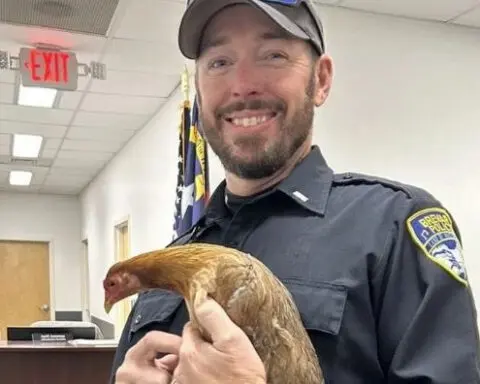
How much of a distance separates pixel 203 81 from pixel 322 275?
41cm

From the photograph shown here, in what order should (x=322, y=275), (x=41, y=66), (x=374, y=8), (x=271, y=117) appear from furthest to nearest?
(x=41, y=66) < (x=374, y=8) < (x=271, y=117) < (x=322, y=275)

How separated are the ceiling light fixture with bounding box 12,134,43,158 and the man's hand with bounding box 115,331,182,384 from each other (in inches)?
226

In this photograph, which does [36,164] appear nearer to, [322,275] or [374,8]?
[374,8]

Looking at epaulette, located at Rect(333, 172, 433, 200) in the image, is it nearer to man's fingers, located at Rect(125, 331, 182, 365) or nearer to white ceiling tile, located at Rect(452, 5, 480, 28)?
man's fingers, located at Rect(125, 331, 182, 365)

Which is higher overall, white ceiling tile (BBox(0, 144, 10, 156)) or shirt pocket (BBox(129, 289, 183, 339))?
white ceiling tile (BBox(0, 144, 10, 156))

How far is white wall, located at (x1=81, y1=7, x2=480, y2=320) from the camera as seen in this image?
11.5 feet

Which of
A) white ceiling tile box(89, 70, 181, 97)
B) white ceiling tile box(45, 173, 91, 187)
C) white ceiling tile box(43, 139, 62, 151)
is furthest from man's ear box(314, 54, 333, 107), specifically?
white ceiling tile box(45, 173, 91, 187)

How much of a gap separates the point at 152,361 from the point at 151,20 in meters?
2.95

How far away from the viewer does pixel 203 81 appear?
1.15m

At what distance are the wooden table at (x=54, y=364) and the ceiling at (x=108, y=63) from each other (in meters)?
1.65

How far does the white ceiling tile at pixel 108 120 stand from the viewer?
5.63 m

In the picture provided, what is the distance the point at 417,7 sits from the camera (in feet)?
11.5

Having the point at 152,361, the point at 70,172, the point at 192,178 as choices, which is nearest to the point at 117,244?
the point at 70,172

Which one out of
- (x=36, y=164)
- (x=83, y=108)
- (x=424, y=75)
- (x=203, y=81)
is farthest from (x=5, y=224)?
(x=203, y=81)
